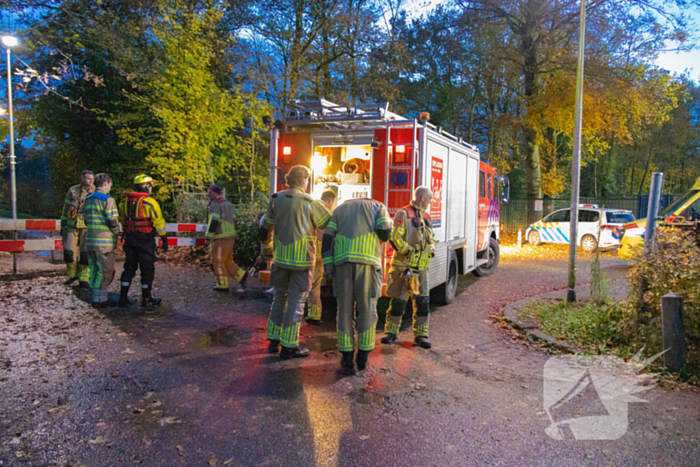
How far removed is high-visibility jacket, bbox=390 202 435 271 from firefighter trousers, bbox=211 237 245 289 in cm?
381

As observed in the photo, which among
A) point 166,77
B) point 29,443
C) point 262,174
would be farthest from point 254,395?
point 262,174

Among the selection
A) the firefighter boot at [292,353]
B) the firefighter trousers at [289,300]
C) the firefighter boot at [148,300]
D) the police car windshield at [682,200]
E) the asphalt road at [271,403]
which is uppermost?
the police car windshield at [682,200]

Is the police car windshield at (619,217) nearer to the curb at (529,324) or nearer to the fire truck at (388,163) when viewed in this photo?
the curb at (529,324)

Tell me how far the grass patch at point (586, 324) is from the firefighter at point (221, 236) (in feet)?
16.0

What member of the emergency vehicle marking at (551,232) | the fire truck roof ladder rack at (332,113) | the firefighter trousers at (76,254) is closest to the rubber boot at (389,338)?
the fire truck roof ladder rack at (332,113)

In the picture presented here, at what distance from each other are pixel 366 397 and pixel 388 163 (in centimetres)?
343

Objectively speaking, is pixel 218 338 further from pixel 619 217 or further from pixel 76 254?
pixel 619 217

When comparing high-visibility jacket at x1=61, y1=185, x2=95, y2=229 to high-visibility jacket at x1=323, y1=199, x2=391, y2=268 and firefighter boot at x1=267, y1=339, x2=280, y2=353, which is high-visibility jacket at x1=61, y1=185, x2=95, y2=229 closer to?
firefighter boot at x1=267, y1=339, x2=280, y2=353

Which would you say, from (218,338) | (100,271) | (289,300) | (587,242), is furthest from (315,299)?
(587,242)

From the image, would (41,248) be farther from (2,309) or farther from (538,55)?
(538,55)

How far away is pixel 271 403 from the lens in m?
3.95

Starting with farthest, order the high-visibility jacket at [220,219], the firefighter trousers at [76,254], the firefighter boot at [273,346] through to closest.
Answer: the firefighter trousers at [76,254]
the high-visibility jacket at [220,219]
the firefighter boot at [273,346]

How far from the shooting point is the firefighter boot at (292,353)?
505 cm

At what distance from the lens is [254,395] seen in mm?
4102
